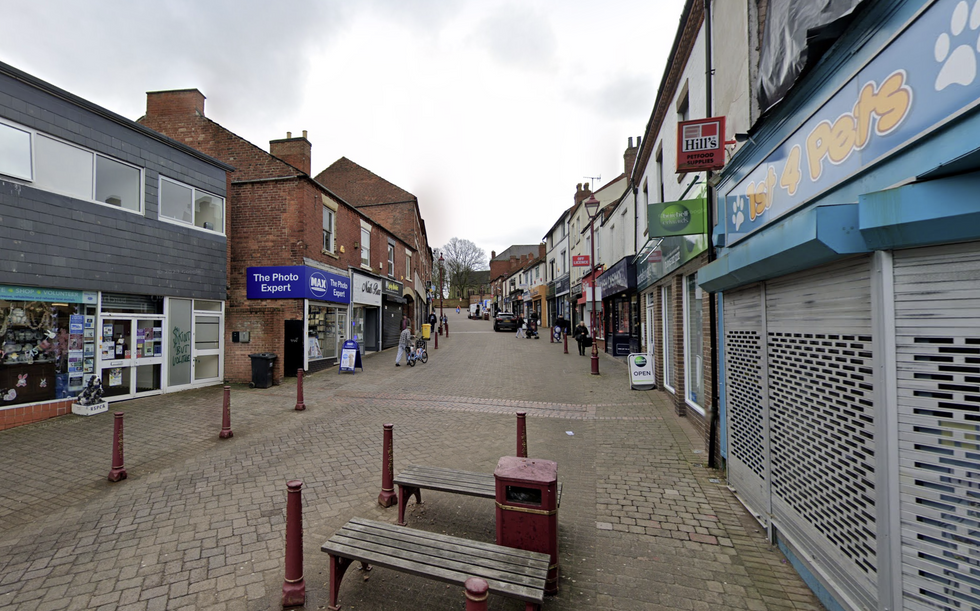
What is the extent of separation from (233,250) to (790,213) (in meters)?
14.3

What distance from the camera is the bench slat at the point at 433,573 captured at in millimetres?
2525

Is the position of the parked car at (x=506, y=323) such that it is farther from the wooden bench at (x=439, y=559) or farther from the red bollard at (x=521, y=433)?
the wooden bench at (x=439, y=559)

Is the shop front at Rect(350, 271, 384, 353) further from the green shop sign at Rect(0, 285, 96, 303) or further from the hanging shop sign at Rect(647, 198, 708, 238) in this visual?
the hanging shop sign at Rect(647, 198, 708, 238)

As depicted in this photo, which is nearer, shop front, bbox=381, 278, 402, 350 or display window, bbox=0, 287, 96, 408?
display window, bbox=0, 287, 96, 408

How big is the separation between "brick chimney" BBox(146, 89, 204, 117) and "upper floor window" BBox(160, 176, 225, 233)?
441 cm

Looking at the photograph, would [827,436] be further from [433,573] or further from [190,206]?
[190,206]

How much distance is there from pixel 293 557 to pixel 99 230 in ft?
32.2

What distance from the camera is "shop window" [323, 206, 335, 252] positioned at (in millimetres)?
14995

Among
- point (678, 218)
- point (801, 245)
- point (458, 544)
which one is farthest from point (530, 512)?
point (678, 218)

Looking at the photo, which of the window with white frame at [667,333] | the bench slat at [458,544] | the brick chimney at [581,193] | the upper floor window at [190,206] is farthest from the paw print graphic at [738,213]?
the brick chimney at [581,193]

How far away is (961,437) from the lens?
2.14 meters

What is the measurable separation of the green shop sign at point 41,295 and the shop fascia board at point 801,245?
1167 centimetres

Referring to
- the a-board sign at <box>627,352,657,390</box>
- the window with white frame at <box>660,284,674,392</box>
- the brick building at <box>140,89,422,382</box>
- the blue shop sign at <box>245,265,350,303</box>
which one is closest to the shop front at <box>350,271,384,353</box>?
the brick building at <box>140,89,422,382</box>

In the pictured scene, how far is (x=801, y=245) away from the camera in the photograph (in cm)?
282
